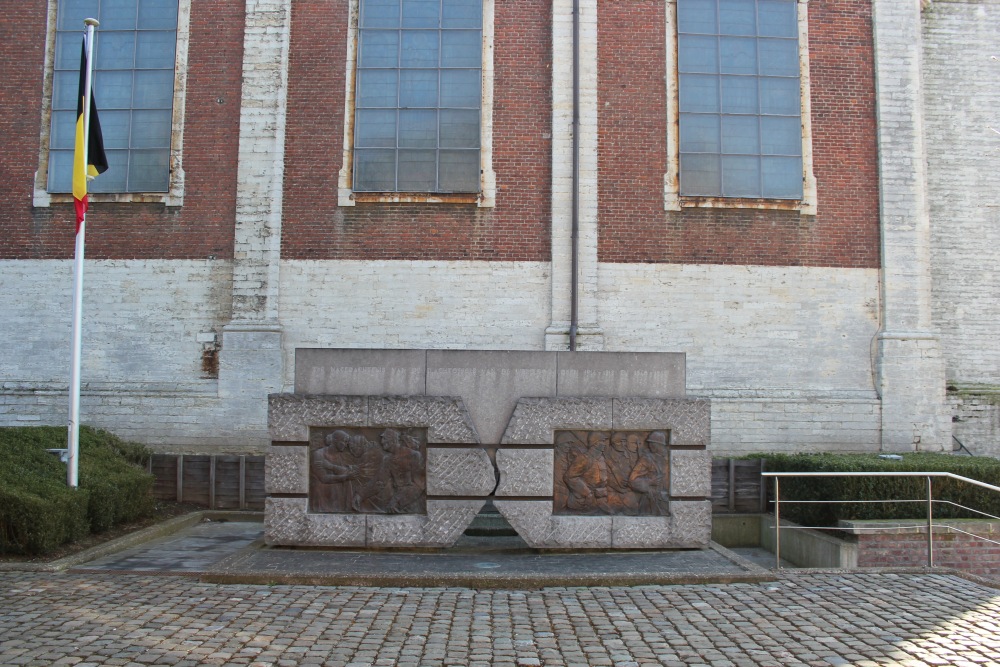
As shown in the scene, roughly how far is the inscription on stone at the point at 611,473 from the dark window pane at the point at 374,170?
26.0ft

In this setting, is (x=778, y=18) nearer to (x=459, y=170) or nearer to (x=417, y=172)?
(x=459, y=170)

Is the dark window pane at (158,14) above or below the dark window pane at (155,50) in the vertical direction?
above

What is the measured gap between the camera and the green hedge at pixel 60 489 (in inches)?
326

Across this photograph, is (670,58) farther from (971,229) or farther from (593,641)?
(593,641)

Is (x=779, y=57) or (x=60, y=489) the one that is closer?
(x=60, y=489)

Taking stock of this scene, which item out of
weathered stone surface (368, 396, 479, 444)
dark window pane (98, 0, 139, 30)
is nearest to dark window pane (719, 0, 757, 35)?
weathered stone surface (368, 396, 479, 444)

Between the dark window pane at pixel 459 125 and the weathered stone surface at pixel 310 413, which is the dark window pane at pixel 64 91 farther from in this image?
the weathered stone surface at pixel 310 413

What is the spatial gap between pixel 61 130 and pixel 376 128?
590 cm

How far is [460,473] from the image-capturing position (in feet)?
27.4

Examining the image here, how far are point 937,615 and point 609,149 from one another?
10277 mm

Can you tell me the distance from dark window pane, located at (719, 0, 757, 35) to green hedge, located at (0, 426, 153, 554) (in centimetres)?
1290

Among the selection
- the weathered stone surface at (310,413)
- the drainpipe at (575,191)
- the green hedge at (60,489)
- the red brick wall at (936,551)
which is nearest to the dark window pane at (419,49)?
the drainpipe at (575,191)

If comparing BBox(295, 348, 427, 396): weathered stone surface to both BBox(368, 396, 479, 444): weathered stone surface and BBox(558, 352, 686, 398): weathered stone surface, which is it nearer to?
BBox(368, 396, 479, 444): weathered stone surface

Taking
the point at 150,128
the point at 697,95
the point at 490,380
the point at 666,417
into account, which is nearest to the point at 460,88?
the point at 697,95
